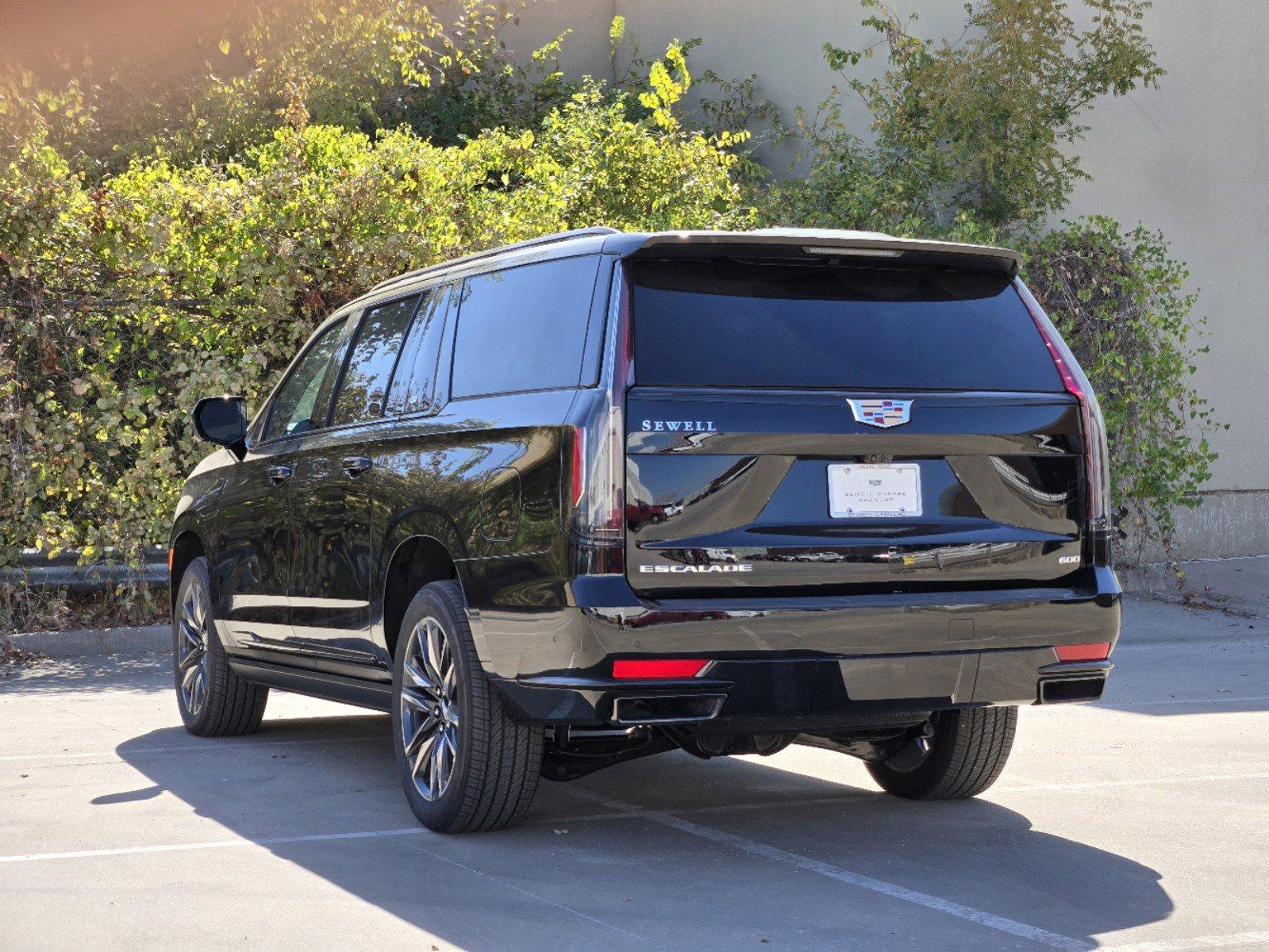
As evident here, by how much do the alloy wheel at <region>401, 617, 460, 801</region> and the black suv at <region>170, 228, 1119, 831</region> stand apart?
0.04 ft

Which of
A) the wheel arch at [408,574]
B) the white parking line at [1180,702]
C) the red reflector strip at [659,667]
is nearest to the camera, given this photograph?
the red reflector strip at [659,667]

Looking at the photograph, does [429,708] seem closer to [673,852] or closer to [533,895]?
[673,852]

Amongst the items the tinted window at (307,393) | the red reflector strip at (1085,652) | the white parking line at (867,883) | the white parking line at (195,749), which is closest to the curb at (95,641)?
the white parking line at (195,749)

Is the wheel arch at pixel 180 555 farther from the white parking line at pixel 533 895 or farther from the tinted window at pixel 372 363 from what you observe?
the white parking line at pixel 533 895

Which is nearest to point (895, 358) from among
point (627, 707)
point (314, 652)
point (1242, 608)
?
point (627, 707)

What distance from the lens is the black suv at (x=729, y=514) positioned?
5055 mm

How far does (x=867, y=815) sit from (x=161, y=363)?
772 cm

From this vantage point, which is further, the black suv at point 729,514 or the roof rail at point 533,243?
the roof rail at point 533,243

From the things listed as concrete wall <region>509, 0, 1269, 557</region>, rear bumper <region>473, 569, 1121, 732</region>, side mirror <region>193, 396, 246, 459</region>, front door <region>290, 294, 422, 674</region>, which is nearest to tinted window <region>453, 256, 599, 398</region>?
front door <region>290, 294, 422, 674</region>

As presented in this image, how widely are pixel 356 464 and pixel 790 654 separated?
2.19m

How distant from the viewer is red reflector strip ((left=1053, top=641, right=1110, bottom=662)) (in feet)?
17.8

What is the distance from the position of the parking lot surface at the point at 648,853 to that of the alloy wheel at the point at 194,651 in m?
0.27

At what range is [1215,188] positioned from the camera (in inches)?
657

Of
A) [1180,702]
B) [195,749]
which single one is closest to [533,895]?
[195,749]
